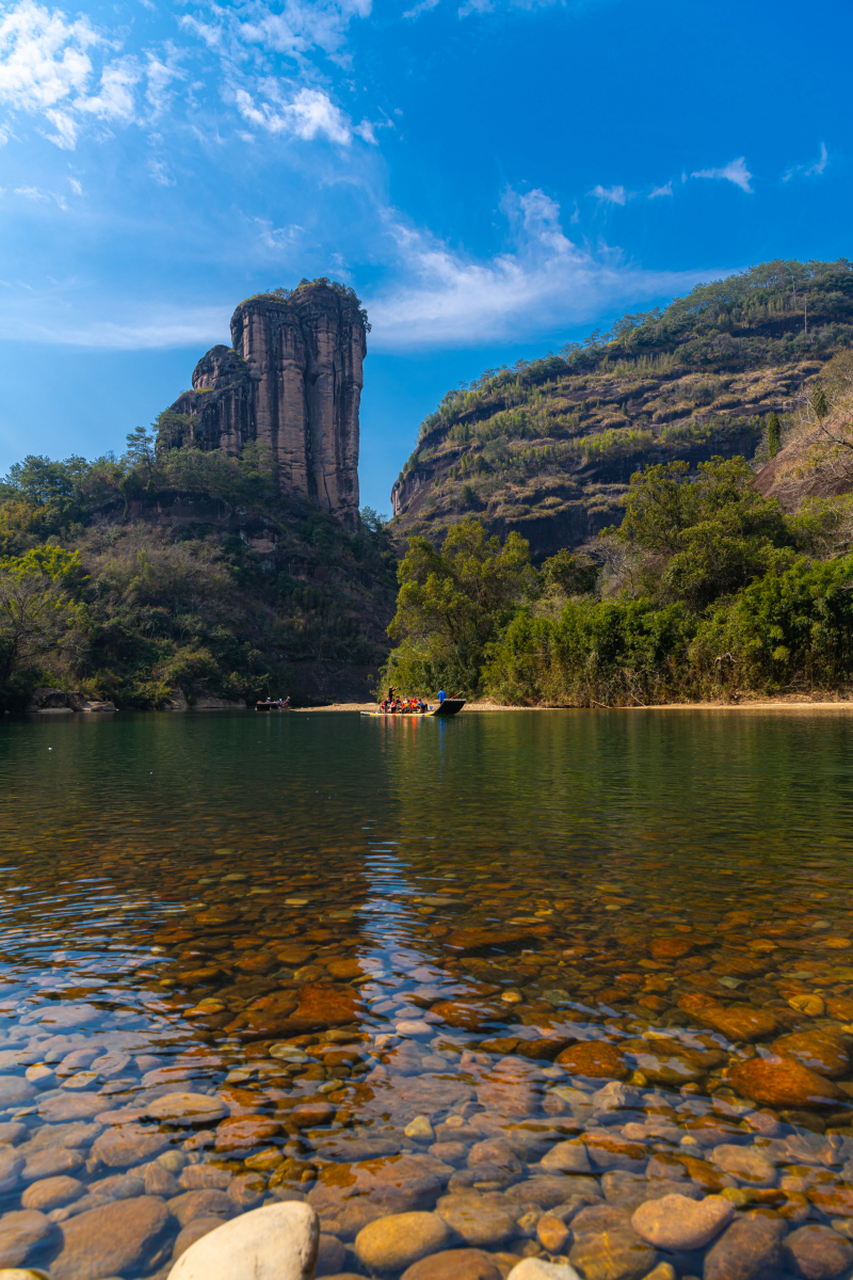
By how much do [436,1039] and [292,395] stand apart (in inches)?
4182

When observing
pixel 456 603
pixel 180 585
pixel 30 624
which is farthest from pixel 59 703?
pixel 456 603

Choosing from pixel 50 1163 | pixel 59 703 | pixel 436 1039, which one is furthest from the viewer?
pixel 59 703

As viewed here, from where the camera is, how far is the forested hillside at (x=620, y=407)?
106125 mm

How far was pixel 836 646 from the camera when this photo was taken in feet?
77.9

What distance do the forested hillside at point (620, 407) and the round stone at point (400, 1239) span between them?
104 metres

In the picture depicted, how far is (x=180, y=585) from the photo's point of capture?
68812 millimetres

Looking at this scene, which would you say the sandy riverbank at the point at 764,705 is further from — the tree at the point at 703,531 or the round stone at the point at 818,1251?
the round stone at the point at 818,1251

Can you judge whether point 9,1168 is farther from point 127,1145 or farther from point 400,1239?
point 400,1239

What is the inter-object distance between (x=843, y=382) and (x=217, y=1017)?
187 ft

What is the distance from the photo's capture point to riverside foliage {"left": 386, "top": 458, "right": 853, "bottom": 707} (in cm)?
2455

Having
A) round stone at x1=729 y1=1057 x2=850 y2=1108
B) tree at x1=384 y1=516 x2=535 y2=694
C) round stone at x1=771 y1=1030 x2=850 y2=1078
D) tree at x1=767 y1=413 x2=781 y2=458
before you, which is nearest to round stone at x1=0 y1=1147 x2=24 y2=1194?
round stone at x1=729 y1=1057 x2=850 y2=1108

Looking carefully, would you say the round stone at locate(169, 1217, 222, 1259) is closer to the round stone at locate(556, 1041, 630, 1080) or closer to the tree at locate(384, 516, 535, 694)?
the round stone at locate(556, 1041, 630, 1080)

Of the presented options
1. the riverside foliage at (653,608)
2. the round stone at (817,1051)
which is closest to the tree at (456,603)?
the riverside foliage at (653,608)

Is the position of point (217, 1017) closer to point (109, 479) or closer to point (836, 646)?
point (836, 646)
